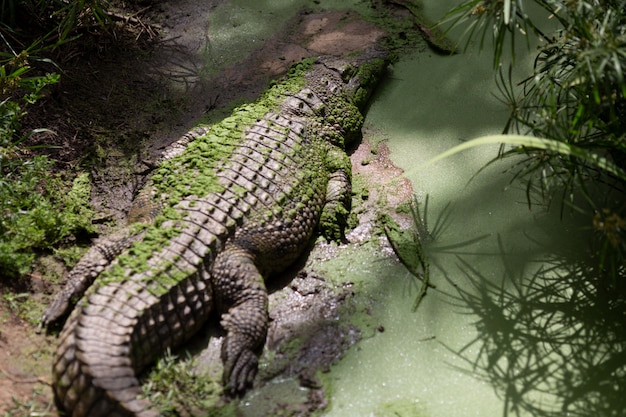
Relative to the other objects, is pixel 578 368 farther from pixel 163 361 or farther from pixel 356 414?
pixel 163 361

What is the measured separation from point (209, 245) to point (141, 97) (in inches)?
76.2

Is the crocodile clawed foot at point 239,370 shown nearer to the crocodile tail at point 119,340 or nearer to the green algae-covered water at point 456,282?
the crocodile tail at point 119,340

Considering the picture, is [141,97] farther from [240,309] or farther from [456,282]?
[456,282]

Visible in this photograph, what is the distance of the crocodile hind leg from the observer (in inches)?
122

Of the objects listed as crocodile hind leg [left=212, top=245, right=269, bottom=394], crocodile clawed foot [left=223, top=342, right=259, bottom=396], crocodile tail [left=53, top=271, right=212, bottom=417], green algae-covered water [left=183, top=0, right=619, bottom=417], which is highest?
green algae-covered water [left=183, top=0, right=619, bottom=417]

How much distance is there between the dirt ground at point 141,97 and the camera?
3396 mm

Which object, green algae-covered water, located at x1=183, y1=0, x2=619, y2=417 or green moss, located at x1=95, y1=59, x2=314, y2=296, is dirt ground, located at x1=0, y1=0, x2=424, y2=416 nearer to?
green algae-covered water, located at x1=183, y1=0, x2=619, y2=417

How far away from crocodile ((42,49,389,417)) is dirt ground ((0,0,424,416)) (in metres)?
0.20

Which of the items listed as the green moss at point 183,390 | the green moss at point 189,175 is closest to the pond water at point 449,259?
the green moss at point 183,390

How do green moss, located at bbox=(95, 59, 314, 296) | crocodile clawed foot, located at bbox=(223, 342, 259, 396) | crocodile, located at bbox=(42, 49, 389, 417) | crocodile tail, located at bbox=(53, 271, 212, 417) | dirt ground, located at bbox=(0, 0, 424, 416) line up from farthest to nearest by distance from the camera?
dirt ground, located at bbox=(0, 0, 424, 416) → green moss, located at bbox=(95, 59, 314, 296) → crocodile clawed foot, located at bbox=(223, 342, 259, 396) → crocodile, located at bbox=(42, 49, 389, 417) → crocodile tail, located at bbox=(53, 271, 212, 417)

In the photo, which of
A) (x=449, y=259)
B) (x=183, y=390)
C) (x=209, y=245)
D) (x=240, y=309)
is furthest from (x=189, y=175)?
(x=449, y=259)

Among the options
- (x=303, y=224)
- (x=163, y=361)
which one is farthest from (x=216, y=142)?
(x=163, y=361)

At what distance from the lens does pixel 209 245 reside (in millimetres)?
3297

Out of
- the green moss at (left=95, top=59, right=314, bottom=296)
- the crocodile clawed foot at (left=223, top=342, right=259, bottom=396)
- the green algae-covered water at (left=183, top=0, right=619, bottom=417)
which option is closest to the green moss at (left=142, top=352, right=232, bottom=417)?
the crocodile clawed foot at (left=223, top=342, right=259, bottom=396)
